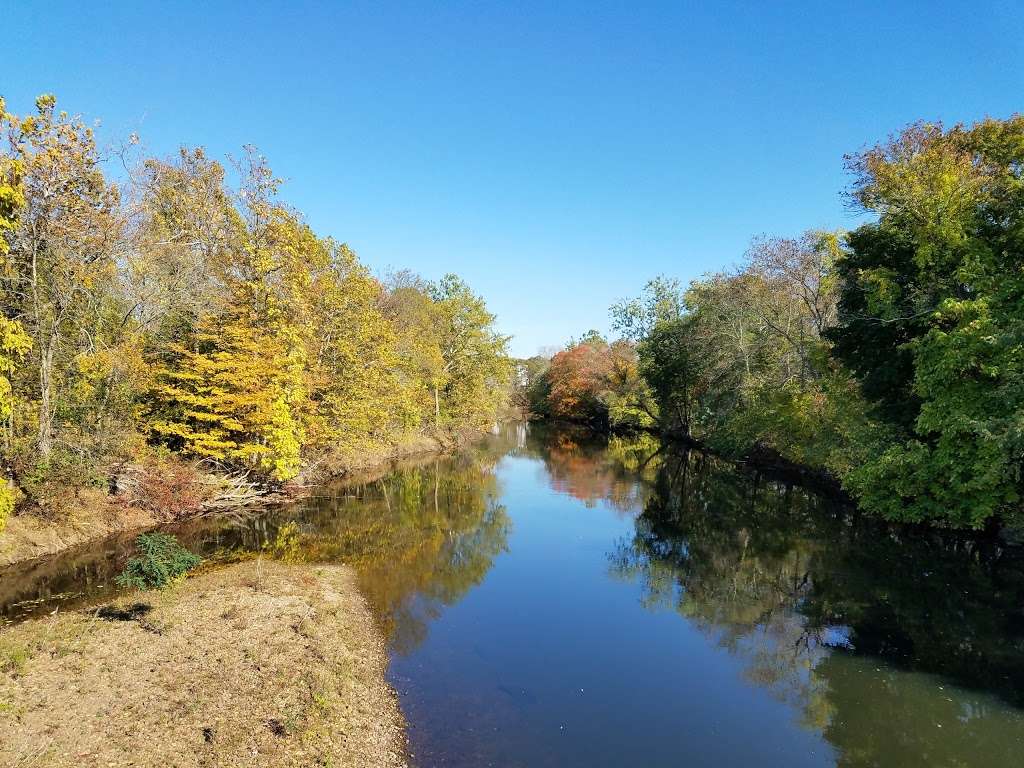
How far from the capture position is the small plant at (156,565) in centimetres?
1370

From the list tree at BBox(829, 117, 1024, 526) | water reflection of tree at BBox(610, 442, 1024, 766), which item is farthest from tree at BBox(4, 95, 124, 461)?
tree at BBox(829, 117, 1024, 526)

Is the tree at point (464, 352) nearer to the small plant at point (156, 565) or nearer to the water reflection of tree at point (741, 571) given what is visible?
the water reflection of tree at point (741, 571)

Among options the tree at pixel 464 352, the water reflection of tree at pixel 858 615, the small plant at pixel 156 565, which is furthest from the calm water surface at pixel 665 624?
the tree at pixel 464 352

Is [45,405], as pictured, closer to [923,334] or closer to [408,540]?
[408,540]

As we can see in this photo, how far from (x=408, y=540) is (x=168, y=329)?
16812 mm

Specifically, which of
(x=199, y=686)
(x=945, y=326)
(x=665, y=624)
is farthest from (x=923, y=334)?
(x=199, y=686)

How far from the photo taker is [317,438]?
30.6m

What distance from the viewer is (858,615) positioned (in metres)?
15.9

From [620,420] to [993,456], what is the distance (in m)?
56.0

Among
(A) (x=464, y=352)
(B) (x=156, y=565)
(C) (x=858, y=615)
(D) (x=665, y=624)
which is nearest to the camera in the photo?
(B) (x=156, y=565)

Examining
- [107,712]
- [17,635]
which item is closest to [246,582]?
[17,635]

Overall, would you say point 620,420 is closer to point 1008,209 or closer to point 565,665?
point 1008,209

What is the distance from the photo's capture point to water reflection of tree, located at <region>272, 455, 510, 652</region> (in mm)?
16144

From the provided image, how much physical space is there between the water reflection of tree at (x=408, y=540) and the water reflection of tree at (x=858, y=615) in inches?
247
